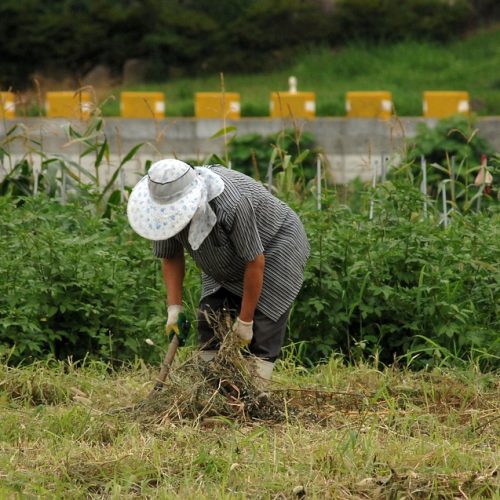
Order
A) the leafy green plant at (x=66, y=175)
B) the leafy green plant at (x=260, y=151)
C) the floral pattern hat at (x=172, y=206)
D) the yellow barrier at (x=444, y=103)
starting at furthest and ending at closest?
1. the yellow barrier at (x=444, y=103)
2. the leafy green plant at (x=260, y=151)
3. the leafy green plant at (x=66, y=175)
4. the floral pattern hat at (x=172, y=206)

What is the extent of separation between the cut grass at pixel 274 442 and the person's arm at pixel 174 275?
439 millimetres

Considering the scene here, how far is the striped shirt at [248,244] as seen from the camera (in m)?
4.68

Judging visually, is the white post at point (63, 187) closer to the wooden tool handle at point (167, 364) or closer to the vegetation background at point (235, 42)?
the wooden tool handle at point (167, 364)

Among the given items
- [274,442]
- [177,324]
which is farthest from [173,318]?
[274,442]

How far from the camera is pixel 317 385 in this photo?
17.5ft

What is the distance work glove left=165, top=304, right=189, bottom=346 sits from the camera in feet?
16.1

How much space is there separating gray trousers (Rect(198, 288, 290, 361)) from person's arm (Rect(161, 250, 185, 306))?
139mm

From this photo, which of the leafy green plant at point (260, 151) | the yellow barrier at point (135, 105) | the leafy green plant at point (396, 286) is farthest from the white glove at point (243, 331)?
the yellow barrier at point (135, 105)

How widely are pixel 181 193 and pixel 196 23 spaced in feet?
48.3

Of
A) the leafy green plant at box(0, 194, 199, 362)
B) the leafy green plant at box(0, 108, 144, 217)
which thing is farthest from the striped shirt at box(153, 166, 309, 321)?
the leafy green plant at box(0, 108, 144, 217)

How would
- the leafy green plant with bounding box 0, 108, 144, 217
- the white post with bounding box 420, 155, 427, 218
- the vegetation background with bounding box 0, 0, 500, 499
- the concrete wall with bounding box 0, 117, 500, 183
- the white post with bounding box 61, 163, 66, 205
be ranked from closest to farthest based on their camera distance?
1. the vegetation background with bounding box 0, 0, 500, 499
2. the white post with bounding box 420, 155, 427, 218
3. the leafy green plant with bounding box 0, 108, 144, 217
4. the white post with bounding box 61, 163, 66, 205
5. the concrete wall with bounding box 0, 117, 500, 183

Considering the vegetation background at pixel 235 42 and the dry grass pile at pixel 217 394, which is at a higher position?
the vegetation background at pixel 235 42

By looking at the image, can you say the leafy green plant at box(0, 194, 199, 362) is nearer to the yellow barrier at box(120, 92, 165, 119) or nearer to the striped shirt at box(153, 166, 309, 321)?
the striped shirt at box(153, 166, 309, 321)

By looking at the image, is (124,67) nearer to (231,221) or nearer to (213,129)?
(213,129)
